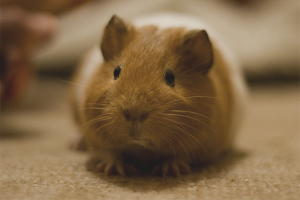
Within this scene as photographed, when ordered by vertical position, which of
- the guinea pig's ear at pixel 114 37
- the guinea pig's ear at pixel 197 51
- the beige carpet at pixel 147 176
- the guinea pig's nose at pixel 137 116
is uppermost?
the guinea pig's ear at pixel 114 37

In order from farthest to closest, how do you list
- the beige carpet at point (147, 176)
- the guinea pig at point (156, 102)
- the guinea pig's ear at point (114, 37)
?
the guinea pig's ear at point (114, 37) < the guinea pig at point (156, 102) < the beige carpet at point (147, 176)

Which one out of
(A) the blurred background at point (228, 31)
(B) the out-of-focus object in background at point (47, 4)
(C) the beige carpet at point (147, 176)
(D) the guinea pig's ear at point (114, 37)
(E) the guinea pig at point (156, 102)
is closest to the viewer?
(C) the beige carpet at point (147, 176)

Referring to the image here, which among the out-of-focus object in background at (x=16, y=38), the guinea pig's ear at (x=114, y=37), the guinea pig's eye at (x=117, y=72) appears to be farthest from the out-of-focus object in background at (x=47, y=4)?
the guinea pig's eye at (x=117, y=72)

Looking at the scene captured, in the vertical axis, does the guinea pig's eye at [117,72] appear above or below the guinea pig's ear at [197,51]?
below

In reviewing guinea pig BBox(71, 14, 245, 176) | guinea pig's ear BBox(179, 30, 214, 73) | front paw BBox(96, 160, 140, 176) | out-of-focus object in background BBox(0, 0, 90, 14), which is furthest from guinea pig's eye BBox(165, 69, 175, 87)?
out-of-focus object in background BBox(0, 0, 90, 14)

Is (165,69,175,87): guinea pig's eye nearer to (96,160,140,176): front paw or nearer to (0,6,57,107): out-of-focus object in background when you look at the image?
(96,160,140,176): front paw

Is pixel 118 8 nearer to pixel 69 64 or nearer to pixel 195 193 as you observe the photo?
pixel 69 64

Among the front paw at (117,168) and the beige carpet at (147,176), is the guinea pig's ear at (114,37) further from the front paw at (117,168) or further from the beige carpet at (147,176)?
the beige carpet at (147,176)

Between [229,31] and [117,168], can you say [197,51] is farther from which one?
[229,31]

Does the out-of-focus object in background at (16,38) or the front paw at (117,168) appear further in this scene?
the out-of-focus object in background at (16,38)
